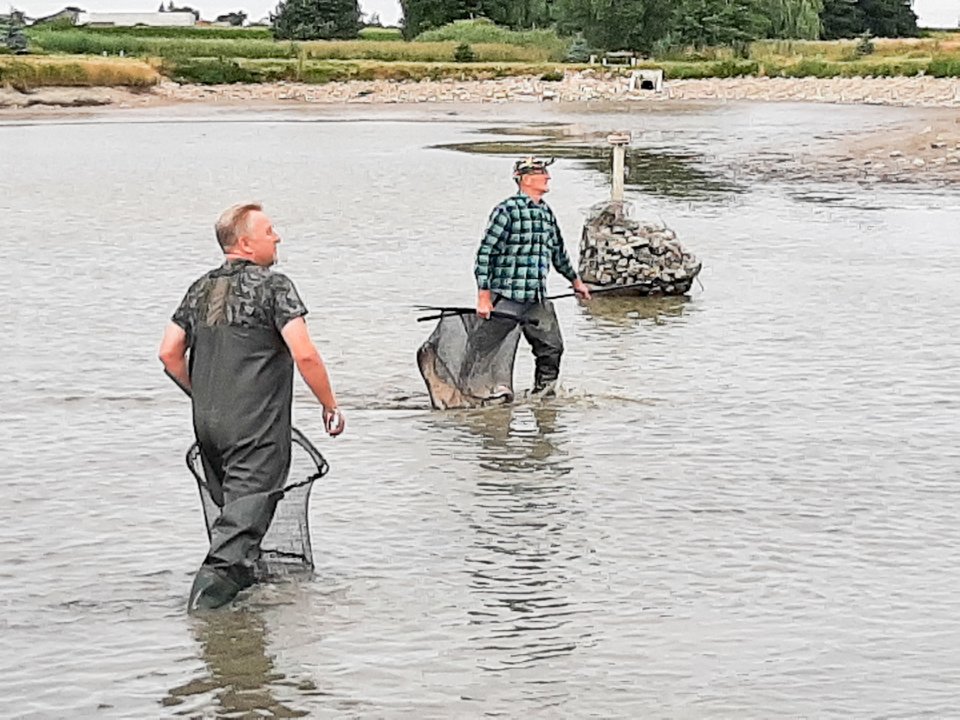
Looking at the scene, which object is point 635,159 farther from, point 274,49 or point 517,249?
point 274,49

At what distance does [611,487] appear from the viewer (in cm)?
977

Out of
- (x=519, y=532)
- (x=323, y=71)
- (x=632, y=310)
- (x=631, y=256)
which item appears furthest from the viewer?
(x=323, y=71)

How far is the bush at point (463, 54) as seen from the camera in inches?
3809

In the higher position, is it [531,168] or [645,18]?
[645,18]

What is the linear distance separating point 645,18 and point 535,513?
9426 centimetres

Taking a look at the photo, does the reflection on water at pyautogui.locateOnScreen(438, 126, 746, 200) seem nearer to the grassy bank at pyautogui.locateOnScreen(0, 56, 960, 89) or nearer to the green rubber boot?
the green rubber boot

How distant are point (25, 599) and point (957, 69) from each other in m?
71.6

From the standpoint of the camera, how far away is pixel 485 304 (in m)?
11.0

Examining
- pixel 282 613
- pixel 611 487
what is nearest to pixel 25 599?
pixel 282 613

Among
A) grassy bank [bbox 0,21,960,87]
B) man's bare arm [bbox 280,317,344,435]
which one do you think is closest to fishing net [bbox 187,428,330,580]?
man's bare arm [bbox 280,317,344,435]

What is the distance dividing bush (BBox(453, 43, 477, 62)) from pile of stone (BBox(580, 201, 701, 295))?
81.3 meters

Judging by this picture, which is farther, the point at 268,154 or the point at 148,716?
the point at 268,154

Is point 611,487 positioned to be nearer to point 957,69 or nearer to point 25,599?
point 25,599

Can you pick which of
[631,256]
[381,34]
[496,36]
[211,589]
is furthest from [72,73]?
[211,589]
